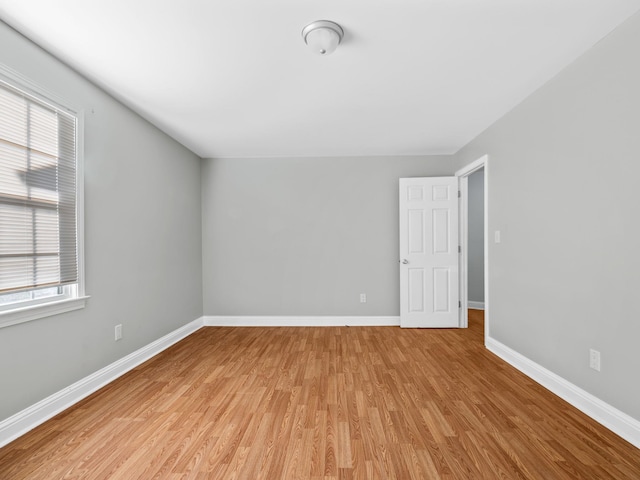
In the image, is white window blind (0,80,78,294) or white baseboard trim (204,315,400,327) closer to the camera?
white window blind (0,80,78,294)

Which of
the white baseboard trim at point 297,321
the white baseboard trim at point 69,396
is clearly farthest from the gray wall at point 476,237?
the white baseboard trim at point 69,396

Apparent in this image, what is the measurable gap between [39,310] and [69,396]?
705mm

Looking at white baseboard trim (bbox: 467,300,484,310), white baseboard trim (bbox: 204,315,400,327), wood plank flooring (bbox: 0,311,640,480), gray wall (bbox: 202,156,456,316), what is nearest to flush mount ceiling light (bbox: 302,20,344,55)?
wood plank flooring (bbox: 0,311,640,480)

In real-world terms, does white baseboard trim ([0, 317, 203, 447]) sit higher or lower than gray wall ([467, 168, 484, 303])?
lower

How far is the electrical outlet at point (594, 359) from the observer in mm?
2010

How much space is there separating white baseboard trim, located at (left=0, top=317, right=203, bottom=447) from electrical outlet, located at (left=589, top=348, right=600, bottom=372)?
11.9 feet

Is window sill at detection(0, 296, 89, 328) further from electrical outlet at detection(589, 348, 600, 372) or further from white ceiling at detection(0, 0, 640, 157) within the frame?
electrical outlet at detection(589, 348, 600, 372)

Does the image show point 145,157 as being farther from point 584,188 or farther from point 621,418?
point 621,418

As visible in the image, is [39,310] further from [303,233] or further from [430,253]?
[430,253]

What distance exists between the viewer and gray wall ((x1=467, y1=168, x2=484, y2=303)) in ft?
18.3

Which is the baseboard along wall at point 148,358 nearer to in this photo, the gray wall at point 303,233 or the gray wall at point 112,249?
the gray wall at point 112,249

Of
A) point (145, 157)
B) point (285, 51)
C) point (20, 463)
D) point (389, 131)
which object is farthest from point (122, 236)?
point (389, 131)

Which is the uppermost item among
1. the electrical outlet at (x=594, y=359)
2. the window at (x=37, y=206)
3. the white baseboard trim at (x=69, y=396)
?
the window at (x=37, y=206)

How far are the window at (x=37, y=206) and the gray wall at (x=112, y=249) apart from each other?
0.11m
